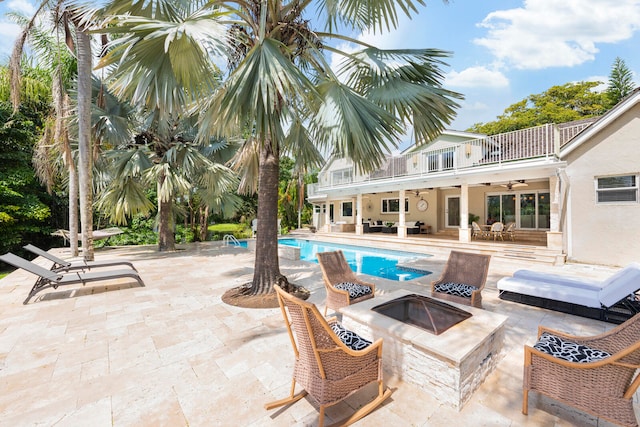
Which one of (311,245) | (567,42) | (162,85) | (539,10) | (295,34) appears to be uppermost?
(567,42)

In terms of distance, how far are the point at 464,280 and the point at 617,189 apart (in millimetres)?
8102

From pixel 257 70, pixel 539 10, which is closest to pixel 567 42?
pixel 539 10

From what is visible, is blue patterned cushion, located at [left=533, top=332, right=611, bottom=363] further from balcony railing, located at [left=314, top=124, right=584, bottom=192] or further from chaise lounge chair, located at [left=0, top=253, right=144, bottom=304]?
chaise lounge chair, located at [left=0, top=253, right=144, bottom=304]

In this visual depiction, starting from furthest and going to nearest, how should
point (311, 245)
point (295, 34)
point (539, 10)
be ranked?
point (311, 245) < point (539, 10) < point (295, 34)

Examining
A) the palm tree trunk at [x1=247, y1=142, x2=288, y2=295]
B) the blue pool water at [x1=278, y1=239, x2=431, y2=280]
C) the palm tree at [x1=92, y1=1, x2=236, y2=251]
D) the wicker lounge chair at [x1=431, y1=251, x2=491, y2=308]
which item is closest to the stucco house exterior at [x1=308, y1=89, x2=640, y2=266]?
the palm tree trunk at [x1=247, y1=142, x2=288, y2=295]

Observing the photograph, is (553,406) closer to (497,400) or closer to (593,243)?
(497,400)

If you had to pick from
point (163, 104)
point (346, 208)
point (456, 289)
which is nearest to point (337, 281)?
point (456, 289)

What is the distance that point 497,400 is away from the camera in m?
2.67

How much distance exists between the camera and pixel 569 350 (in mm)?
2625

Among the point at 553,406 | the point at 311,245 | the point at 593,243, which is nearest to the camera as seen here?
the point at 553,406

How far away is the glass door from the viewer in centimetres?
1700

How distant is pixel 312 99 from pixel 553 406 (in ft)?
17.0

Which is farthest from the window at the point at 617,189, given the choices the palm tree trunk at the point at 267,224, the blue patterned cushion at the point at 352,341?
the blue patterned cushion at the point at 352,341

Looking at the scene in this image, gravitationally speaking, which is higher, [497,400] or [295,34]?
[295,34]
